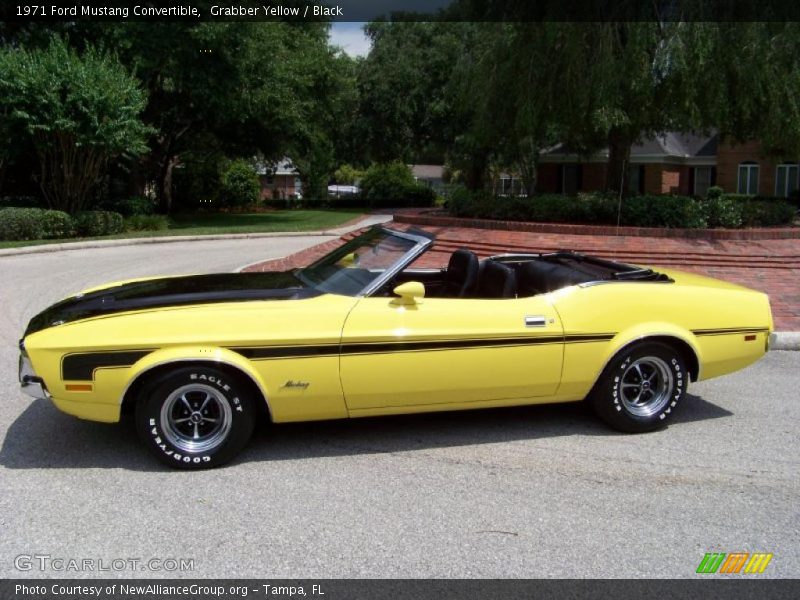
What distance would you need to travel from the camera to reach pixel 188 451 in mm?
4297

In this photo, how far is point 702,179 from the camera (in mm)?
37781

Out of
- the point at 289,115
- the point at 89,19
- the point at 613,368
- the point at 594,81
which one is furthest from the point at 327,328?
the point at 289,115

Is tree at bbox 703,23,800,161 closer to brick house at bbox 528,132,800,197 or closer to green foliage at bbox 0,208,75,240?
green foliage at bbox 0,208,75,240

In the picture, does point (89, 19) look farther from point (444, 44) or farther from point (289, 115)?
point (444, 44)

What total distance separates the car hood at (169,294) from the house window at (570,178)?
119 feet

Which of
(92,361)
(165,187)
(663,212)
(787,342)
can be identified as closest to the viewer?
(92,361)

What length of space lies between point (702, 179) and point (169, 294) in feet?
123

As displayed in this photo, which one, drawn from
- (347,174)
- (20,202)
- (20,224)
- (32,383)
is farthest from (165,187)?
(347,174)

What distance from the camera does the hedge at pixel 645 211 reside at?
14.3m

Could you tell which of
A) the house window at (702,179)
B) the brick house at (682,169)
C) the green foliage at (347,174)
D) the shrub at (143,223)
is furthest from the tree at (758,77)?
the green foliage at (347,174)

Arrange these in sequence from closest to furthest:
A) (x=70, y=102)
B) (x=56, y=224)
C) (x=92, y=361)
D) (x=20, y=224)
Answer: (x=92, y=361) → (x=20, y=224) → (x=70, y=102) → (x=56, y=224)

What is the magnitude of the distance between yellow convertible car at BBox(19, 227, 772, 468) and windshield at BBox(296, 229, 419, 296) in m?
0.02

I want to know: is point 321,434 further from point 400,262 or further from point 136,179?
point 136,179

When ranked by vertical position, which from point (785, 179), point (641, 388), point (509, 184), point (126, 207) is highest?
point (509, 184)
